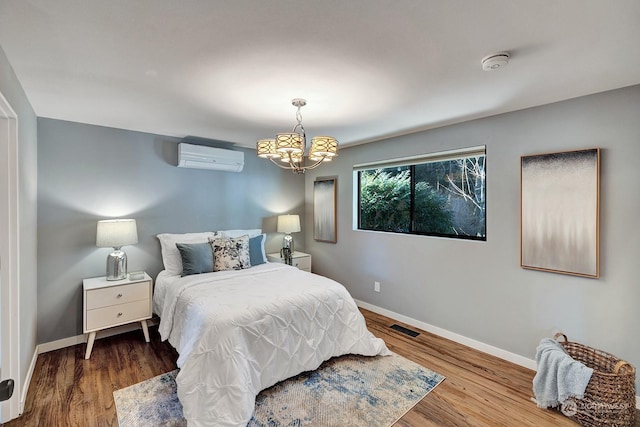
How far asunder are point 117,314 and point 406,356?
2788 millimetres

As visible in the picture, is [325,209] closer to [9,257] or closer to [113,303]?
[113,303]

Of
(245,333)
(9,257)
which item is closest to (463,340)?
(245,333)

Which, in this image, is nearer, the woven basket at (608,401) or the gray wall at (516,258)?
the woven basket at (608,401)

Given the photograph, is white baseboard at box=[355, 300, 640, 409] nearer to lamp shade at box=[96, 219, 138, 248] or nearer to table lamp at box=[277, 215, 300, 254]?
table lamp at box=[277, 215, 300, 254]

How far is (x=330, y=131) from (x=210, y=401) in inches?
108

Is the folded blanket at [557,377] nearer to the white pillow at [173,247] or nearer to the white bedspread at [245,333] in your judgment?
the white bedspread at [245,333]

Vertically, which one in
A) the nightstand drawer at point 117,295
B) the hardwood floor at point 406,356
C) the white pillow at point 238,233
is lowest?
the hardwood floor at point 406,356

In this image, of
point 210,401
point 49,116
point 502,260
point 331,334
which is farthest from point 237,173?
point 502,260

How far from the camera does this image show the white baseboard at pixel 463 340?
8.59ft

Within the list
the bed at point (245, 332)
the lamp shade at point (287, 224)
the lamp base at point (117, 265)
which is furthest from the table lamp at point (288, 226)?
the lamp base at point (117, 265)

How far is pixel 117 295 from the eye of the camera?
2838 millimetres

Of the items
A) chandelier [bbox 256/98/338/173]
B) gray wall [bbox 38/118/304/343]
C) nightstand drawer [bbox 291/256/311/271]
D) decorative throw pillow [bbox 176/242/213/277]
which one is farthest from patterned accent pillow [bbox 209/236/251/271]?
chandelier [bbox 256/98/338/173]

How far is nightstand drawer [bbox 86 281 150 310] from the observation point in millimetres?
2725

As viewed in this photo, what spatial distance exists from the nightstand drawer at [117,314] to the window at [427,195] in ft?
8.97
